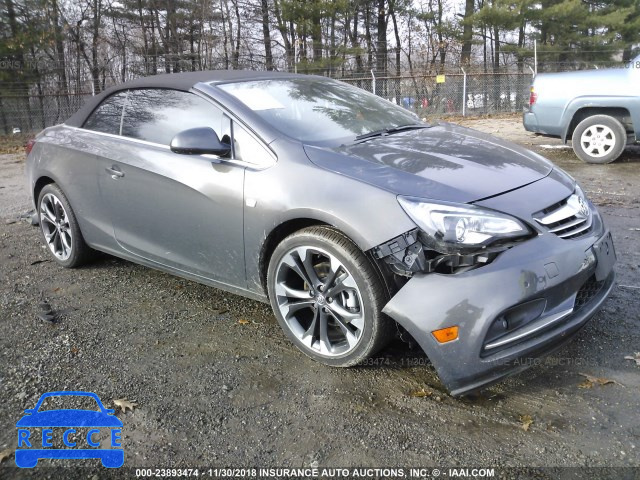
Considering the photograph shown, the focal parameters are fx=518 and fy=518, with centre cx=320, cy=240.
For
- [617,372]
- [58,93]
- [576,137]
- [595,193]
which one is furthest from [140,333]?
[58,93]

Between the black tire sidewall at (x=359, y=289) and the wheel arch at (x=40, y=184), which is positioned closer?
the black tire sidewall at (x=359, y=289)

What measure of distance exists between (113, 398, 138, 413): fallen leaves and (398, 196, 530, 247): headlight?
1589 millimetres

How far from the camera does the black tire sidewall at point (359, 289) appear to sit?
2432 mm

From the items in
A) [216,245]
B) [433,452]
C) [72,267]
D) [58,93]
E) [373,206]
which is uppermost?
[58,93]

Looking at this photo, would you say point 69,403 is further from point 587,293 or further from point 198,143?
point 587,293

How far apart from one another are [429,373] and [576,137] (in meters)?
6.66

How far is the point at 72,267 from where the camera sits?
4.32m

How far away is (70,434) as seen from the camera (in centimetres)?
229

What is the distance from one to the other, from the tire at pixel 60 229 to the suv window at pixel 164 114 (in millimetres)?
966

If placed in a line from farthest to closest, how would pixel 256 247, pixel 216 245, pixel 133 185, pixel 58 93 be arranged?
pixel 58 93, pixel 133 185, pixel 216 245, pixel 256 247

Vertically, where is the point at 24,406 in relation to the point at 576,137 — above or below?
below

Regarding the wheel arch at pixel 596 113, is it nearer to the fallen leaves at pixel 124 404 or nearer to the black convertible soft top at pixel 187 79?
the black convertible soft top at pixel 187 79

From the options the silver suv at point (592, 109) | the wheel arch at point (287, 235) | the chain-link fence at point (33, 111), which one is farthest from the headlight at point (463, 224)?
the chain-link fence at point (33, 111)

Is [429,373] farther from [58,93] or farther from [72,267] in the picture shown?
[58,93]
